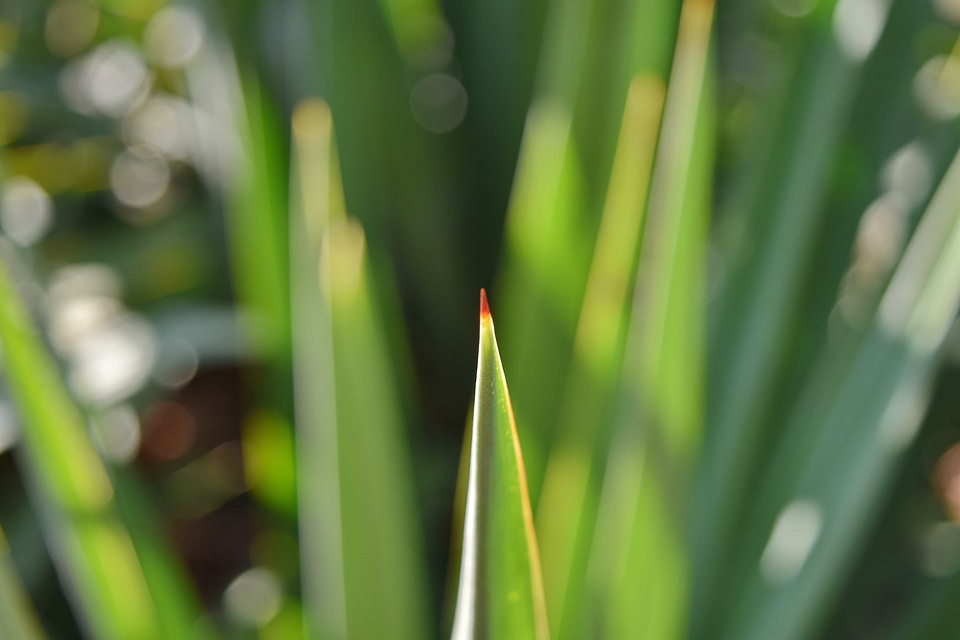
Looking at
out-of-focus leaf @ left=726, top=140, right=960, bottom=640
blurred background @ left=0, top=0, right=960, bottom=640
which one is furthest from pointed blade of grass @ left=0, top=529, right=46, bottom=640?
out-of-focus leaf @ left=726, top=140, right=960, bottom=640

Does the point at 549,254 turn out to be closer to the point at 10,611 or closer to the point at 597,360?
the point at 597,360

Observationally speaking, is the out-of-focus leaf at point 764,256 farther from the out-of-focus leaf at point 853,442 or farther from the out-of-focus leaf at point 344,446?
the out-of-focus leaf at point 344,446

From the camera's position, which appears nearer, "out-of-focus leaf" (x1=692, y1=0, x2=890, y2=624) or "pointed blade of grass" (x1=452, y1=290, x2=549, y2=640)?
"pointed blade of grass" (x1=452, y1=290, x2=549, y2=640)

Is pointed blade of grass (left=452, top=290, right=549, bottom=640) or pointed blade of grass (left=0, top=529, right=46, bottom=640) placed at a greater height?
pointed blade of grass (left=452, top=290, right=549, bottom=640)

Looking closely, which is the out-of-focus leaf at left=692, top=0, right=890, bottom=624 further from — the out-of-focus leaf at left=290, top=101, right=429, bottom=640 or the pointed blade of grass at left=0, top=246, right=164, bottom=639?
the pointed blade of grass at left=0, top=246, right=164, bottom=639

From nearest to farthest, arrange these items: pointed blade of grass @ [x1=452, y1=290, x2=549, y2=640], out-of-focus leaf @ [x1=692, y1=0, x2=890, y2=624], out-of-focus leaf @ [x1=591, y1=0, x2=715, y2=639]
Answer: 1. pointed blade of grass @ [x1=452, y1=290, x2=549, y2=640]
2. out-of-focus leaf @ [x1=591, y1=0, x2=715, y2=639]
3. out-of-focus leaf @ [x1=692, y1=0, x2=890, y2=624]

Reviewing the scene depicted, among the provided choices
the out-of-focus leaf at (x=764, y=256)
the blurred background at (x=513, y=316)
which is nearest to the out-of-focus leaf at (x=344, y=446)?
the blurred background at (x=513, y=316)


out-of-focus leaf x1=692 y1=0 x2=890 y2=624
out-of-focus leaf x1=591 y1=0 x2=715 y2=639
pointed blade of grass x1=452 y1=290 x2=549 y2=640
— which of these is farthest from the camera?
out-of-focus leaf x1=692 y1=0 x2=890 y2=624
